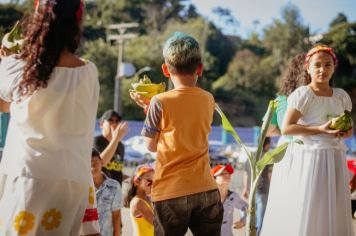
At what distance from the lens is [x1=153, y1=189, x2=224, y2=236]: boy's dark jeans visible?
2906 millimetres

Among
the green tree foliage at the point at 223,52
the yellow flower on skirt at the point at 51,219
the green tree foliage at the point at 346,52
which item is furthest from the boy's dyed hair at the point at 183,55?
the green tree foliage at the point at 346,52

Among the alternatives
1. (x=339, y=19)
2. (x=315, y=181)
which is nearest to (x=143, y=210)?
(x=315, y=181)

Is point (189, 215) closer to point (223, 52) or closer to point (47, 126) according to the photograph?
point (47, 126)

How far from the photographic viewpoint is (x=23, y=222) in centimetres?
244

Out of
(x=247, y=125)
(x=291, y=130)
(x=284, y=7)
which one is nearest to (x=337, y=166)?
(x=291, y=130)

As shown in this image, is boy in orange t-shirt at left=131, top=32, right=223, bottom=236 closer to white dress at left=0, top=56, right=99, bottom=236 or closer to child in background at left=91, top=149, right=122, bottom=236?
white dress at left=0, top=56, right=99, bottom=236

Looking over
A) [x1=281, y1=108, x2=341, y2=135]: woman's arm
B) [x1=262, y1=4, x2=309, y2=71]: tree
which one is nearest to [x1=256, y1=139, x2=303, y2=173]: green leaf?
[x1=281, y1=108, x2=341, y2=135]: woman's arm

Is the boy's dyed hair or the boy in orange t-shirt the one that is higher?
the boy's dyed hair

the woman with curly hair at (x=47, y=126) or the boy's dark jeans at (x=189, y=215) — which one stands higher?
the woman with curly hair at (x=47, y=126)

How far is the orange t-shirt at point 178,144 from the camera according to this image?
2.91 m

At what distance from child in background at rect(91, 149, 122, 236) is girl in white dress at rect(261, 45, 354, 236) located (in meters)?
1.28

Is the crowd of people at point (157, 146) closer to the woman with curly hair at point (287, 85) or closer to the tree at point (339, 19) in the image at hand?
the woman with curly hair at point (287, 85)

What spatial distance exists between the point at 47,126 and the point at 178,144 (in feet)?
2.40

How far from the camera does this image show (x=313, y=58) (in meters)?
4.06
